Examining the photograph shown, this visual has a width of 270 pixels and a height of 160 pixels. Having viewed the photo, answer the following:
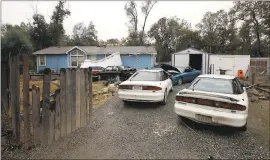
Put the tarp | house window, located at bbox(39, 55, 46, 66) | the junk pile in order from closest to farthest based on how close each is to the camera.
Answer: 1. the junk pile
2. the tarp
3. house window, located at bbox(39, 55, 46, 66)

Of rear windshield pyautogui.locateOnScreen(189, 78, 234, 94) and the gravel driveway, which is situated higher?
rear windshield pyautogui.locateOnScreen(189, 78, 234, 94)

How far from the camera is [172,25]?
1658 inches

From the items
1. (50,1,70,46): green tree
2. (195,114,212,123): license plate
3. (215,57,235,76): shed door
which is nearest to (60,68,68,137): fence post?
(195,114,212,123): license plate

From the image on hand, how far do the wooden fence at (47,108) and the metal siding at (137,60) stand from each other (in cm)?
2137

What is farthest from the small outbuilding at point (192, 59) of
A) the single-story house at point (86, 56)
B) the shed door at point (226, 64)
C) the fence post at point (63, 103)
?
the fence post at point (63, 103)

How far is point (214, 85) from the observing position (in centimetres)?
558

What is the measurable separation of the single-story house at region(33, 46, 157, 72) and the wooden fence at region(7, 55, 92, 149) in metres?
21.5

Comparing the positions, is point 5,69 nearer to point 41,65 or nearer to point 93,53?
point 93,53

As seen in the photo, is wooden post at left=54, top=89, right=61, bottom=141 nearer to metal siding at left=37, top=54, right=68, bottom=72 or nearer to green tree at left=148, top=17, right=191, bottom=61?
metal siding at left=37, top=54, right=68, bottom=72

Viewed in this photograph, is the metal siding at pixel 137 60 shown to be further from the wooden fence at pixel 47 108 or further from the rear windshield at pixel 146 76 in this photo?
the wooden fence at pixel 47 108

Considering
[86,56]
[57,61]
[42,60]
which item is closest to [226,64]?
[86,56]

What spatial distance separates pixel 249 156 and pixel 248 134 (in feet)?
4.48

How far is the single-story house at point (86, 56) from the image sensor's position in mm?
26250

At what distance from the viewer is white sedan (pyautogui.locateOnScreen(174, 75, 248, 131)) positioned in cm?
459
